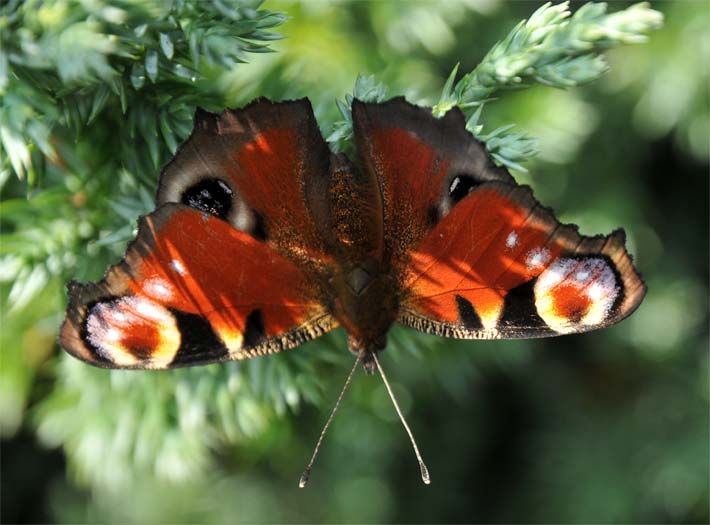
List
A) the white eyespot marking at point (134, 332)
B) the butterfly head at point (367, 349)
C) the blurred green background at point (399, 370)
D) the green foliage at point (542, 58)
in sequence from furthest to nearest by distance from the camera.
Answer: the blurred green background at point (399, 370)
the butterfly head at point (367, 349)
the white eyespot marking at point (134, 332)
the green foliage at point (542, 58)

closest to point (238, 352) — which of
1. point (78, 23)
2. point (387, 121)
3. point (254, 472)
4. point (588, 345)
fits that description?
point (387, 121)

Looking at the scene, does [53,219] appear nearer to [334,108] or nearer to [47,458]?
[334,108]

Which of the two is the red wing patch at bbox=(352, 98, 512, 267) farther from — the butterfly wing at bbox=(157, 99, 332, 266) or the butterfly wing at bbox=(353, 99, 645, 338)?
the butterfly wing at bbox=(157, 99, 332, 266)

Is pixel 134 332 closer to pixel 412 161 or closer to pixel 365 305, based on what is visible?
pixel 365 305

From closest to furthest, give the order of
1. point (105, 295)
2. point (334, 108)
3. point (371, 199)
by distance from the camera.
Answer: point (105, 295)
point (371, 199)
point (334, 108)

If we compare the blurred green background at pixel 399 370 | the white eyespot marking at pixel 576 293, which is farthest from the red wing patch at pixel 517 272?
the blurred green background at pixel 399 370

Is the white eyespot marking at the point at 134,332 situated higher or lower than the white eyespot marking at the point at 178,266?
lower

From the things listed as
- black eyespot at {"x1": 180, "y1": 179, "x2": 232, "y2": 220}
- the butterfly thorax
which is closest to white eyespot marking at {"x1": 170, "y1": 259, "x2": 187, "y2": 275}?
black eyespot at {"x1": 180, "y1": 179, "x2": 232, "y2": 220}

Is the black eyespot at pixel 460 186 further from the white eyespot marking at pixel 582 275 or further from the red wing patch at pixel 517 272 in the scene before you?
the white eyespot marking at pixel 582 275
